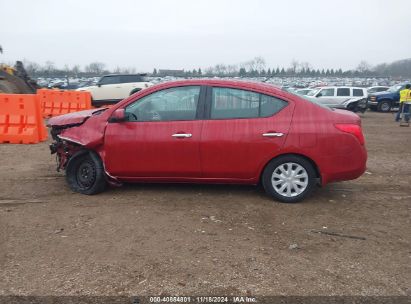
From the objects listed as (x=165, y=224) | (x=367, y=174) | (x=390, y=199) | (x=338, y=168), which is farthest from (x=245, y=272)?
(x=367, y=174)

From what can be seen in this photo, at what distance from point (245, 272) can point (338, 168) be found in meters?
2.32

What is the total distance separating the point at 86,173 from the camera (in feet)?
18.2

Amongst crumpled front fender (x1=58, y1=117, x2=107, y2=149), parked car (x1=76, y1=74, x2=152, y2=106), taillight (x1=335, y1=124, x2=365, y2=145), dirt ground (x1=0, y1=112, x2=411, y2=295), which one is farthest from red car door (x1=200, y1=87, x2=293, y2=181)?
parked car (x1=76, y1=74, x2=152, y2=106)

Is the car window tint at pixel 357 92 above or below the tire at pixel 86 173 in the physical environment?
above

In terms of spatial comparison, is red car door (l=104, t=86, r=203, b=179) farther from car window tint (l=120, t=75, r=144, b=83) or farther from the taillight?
car window tint (l=120, t=75, r=144, b=83)

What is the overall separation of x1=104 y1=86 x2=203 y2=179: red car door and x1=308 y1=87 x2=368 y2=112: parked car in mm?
17785

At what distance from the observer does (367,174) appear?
6934mm

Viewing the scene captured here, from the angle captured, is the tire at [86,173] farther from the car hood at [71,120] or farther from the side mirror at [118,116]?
the side mirror at [118,116]

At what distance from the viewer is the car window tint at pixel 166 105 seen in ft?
17.4

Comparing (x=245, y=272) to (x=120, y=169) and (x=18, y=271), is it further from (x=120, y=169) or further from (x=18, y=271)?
(x=120, y=169)

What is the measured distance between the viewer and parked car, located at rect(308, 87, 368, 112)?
2164 cm

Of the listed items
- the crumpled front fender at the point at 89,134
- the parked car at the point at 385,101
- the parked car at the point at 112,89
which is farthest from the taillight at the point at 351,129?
the parked car at the point at 385,101

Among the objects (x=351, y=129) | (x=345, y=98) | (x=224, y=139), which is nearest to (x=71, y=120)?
(x=224, y=139)

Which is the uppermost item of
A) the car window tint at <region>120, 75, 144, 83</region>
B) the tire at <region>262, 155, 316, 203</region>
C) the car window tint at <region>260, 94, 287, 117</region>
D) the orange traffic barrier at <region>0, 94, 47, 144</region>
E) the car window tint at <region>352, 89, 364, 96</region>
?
the car window tint at <region>120, 75, 144, 83</region>
